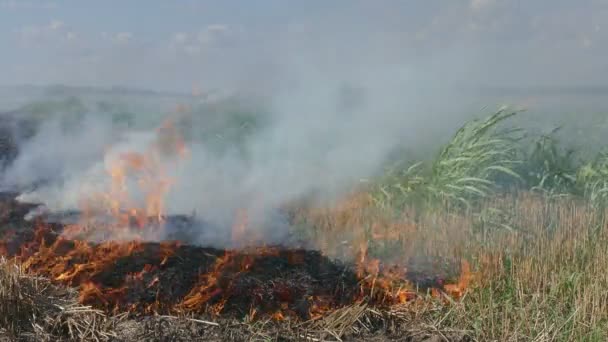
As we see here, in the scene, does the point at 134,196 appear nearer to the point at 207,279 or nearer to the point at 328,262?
the point at 207,279

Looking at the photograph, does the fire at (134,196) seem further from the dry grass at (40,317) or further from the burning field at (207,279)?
the dry grass at (40,317)

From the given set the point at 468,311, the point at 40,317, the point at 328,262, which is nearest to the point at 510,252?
the point at 468,311

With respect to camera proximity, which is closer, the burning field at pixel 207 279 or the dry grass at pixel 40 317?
the dry grass at pixel 40 317

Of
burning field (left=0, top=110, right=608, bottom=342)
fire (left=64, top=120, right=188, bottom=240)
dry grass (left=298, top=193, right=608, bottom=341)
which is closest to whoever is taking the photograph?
dry grass (left=298, top=193, right=608, bottom=341)

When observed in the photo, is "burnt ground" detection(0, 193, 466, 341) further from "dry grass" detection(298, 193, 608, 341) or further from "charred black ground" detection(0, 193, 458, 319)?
"dry grass" detection(298, 193, 608, 341)

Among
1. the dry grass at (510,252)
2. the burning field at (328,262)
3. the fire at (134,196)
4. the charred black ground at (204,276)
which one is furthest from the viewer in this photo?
the fire at (134,196)

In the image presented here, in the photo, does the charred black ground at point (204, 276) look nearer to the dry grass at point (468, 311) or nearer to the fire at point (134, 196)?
the dry grass at point (468, 311)

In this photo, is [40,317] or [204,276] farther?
[204,276]

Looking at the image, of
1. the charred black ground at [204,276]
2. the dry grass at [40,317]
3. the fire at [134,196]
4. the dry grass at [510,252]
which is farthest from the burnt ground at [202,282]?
the fire at [134,196]

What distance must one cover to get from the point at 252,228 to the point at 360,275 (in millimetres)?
1861

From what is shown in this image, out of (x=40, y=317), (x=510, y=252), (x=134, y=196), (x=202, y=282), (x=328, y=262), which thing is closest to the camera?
(x=40, y=317)

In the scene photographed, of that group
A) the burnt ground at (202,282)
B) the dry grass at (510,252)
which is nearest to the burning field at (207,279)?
the burnt ground at (202,282)

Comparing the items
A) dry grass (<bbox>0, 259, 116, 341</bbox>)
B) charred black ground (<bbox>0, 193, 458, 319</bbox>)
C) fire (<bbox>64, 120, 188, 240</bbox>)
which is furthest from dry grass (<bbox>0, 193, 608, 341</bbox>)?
fire (<bbox>64, 120, 188, 240</bbox>)

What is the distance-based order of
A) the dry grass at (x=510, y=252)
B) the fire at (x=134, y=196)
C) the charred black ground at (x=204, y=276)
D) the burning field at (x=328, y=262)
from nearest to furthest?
Result: the dry grass at (x=510, y=252) < the burning field at (x=328, y=262) < the charred black ground at (x=204, y=276) < the fire at (x=134, y=196)
